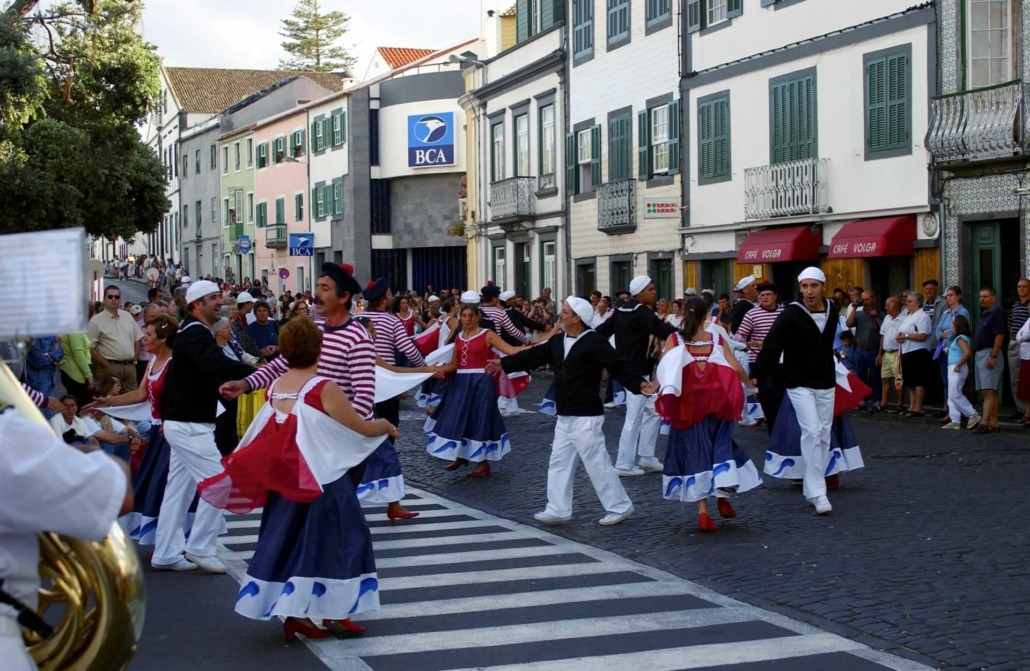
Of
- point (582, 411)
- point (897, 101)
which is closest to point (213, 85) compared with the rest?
point (897, 101)

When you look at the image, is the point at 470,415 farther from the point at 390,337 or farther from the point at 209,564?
the point at 209,564

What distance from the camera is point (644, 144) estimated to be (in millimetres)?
32469

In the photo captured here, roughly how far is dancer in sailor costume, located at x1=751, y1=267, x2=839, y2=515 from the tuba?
8420 millimetres

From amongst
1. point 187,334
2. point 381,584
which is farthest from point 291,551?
point 187,334

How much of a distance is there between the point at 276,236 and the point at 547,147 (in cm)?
2920

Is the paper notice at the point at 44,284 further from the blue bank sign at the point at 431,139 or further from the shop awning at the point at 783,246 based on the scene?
the blue bank sign at the point at 431,139

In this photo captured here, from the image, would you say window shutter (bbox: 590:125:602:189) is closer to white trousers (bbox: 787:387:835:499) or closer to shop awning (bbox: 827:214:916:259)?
shop awning (bbox: 827:214:916:259)

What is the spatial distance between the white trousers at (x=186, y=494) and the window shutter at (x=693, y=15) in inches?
871

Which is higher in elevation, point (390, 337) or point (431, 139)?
point (431, 139)

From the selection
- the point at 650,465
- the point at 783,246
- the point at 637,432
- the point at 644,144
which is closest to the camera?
the point at 637,432

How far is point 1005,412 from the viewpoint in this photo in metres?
19.9

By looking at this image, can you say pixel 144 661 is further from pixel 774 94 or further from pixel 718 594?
pixel 774 94

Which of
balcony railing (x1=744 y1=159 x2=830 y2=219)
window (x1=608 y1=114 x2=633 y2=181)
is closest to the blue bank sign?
window (x1=608 y1=114 x2=633 y2=181)

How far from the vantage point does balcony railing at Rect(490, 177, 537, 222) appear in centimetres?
3912
